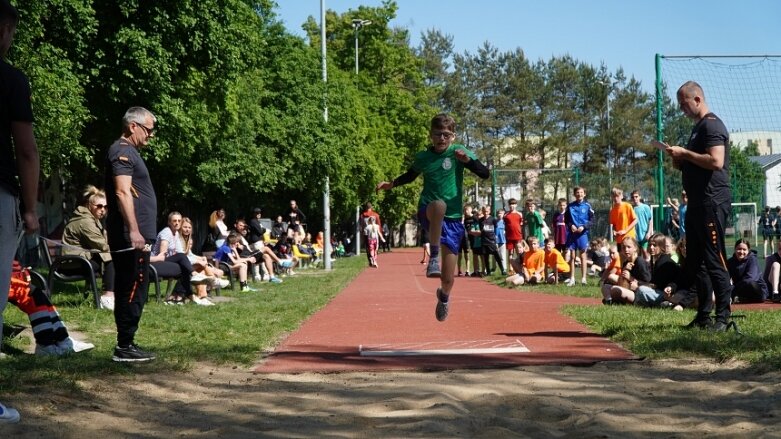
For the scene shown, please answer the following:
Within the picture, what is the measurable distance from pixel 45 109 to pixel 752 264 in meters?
12.3

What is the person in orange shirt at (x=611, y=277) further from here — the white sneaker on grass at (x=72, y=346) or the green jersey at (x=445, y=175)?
the white sneaker on grass at (x=72, y=346)

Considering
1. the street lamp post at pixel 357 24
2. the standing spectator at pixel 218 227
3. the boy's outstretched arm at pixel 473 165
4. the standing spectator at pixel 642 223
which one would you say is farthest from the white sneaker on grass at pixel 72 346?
the street lamp post at pixel 357 24

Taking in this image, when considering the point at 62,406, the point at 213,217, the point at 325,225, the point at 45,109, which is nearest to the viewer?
the point at 62,406

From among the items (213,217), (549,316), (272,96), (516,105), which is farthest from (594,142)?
(549,316)

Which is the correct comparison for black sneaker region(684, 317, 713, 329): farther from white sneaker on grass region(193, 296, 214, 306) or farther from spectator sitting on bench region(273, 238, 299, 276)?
spectator sitting on bench region(273, 238, 299, 276)

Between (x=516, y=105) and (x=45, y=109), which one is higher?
(x=516, y=105)

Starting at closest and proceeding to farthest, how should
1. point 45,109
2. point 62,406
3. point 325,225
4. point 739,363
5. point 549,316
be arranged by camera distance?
point 62,406
point 739,363
point 549,316
point 45,109
point 325,225

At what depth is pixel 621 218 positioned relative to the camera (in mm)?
20297

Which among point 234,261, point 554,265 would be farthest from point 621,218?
point 234,261

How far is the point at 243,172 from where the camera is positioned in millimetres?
36656

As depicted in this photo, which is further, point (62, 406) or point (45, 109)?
point (45, 109)

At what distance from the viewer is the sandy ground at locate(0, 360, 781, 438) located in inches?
220

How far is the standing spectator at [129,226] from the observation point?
8281 millimetres

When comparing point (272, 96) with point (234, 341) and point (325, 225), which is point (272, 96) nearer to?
point (325, 225)
